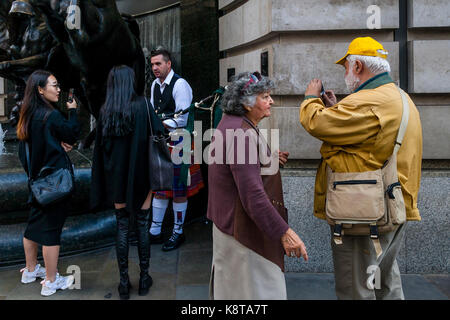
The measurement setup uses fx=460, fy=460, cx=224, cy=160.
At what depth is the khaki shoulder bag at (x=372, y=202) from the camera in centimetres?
272

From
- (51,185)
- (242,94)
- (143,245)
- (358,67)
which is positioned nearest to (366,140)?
(358,67)

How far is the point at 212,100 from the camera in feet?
14.1

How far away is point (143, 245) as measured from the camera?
151 inches

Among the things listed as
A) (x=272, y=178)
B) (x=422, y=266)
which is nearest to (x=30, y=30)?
(x=272, y=178)

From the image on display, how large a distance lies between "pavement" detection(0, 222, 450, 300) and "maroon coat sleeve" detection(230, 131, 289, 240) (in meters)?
1.61

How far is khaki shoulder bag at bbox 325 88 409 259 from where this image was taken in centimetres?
272

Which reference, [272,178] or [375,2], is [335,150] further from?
[375,2]

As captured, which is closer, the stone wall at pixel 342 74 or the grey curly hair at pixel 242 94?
the grey curly hair at pixel 242 94

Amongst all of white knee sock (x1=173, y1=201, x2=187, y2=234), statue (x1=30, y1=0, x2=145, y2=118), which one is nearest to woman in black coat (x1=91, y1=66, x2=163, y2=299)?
white knee sock (x1=173, y1=201, x2=187, y2=234)

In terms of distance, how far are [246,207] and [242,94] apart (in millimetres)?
660

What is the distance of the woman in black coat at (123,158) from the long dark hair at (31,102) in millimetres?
565

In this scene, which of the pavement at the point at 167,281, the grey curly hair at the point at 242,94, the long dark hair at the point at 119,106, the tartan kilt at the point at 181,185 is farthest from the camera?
the tartan kilt at the point at 181,185

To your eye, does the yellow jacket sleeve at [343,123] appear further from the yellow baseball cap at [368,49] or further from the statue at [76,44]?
the statue at [76,44]

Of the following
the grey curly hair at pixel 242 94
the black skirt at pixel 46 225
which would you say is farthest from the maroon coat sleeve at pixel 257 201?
the black skirt at pixel 46 225
